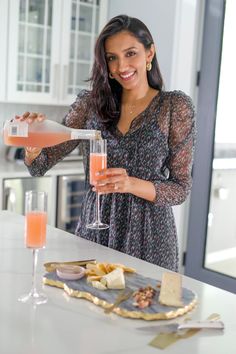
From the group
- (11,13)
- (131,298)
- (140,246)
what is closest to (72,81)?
(11,13)

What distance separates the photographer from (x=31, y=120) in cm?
174

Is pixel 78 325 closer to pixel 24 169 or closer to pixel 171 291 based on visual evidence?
pixel 171 291

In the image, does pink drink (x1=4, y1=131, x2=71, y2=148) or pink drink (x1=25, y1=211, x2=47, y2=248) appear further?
pink drink (x1=4, y1=131, x2=71, y2=148)

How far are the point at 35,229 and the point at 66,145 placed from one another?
812 millimetres

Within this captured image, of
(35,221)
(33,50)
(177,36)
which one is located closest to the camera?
(35,221)

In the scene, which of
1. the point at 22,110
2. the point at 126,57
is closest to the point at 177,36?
the point at 22,110

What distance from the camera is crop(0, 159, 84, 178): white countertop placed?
342 cm

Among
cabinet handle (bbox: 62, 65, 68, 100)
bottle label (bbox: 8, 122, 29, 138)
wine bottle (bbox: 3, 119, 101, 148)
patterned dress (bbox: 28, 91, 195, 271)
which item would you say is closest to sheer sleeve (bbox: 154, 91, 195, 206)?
patterned dress (bbox: 28, 91, 195, 271)

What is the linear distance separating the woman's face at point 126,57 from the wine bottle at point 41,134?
0.25 meters

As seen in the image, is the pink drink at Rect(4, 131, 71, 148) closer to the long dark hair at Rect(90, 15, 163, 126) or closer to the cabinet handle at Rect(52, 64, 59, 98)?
the long dark hair at Rect(90, 15, 163, 126)

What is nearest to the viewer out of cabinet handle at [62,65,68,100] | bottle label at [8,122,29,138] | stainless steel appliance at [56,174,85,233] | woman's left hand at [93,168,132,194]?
woman's left hand at [93,168,132,194]

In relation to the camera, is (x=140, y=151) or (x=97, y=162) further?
(x=140, y=151)

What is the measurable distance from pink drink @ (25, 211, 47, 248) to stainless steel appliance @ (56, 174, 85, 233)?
2.39 meters

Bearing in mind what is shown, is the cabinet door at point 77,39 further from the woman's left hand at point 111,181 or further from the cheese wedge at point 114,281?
the cheese wedge at point 114,281
